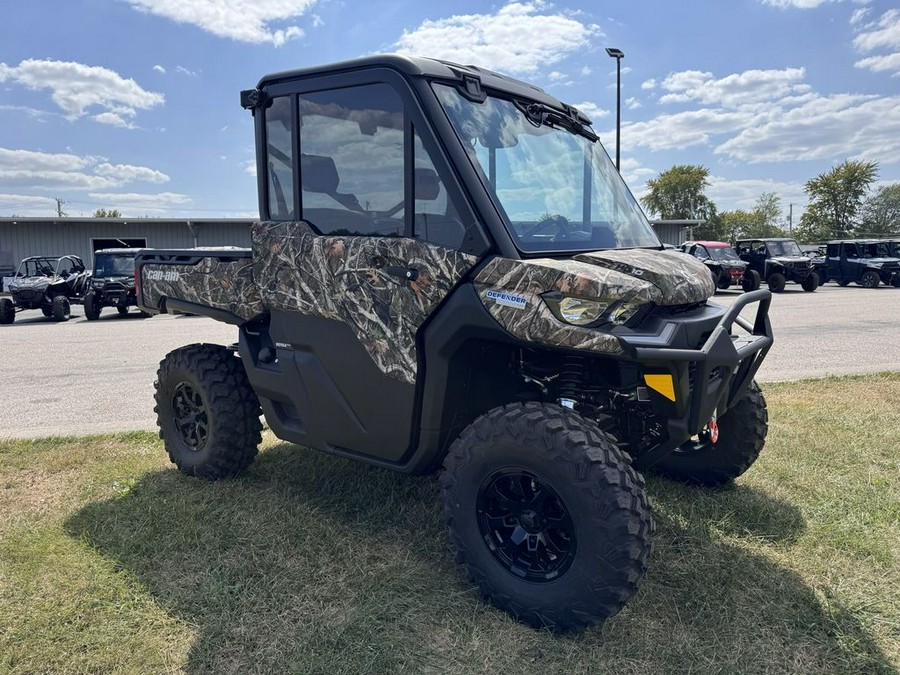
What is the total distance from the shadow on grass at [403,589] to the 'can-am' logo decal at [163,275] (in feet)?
4.74

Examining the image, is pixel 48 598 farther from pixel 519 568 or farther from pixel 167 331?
pixel 167 331

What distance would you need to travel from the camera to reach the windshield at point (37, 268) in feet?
60.5

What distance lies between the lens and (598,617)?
8.57ft

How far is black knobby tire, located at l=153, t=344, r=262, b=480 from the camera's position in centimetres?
430

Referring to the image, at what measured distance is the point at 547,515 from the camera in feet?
9.20

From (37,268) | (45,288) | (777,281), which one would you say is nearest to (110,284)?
(45,288)

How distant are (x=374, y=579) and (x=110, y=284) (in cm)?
1643

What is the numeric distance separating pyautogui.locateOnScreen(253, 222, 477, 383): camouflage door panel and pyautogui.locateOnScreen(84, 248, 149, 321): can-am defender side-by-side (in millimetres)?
14906

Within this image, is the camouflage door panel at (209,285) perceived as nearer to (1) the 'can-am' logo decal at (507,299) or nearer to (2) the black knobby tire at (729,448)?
(1) the 'can-am' logo decal at (507,299)

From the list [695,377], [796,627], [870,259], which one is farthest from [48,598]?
[870,259]

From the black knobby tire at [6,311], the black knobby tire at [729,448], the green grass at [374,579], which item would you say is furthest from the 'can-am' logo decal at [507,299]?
the black knobby tire at [6,311]

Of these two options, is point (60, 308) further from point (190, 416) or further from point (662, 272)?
point (662, 272)

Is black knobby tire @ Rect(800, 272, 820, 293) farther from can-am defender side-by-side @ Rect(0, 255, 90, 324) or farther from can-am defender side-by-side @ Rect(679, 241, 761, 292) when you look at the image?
can-am defender side-by-side @ Rect(0, 255, 90, 324)

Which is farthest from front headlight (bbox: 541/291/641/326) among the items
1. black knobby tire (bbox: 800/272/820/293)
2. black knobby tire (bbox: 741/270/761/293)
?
black knobby tire (bbox: 800/272/820/293)
